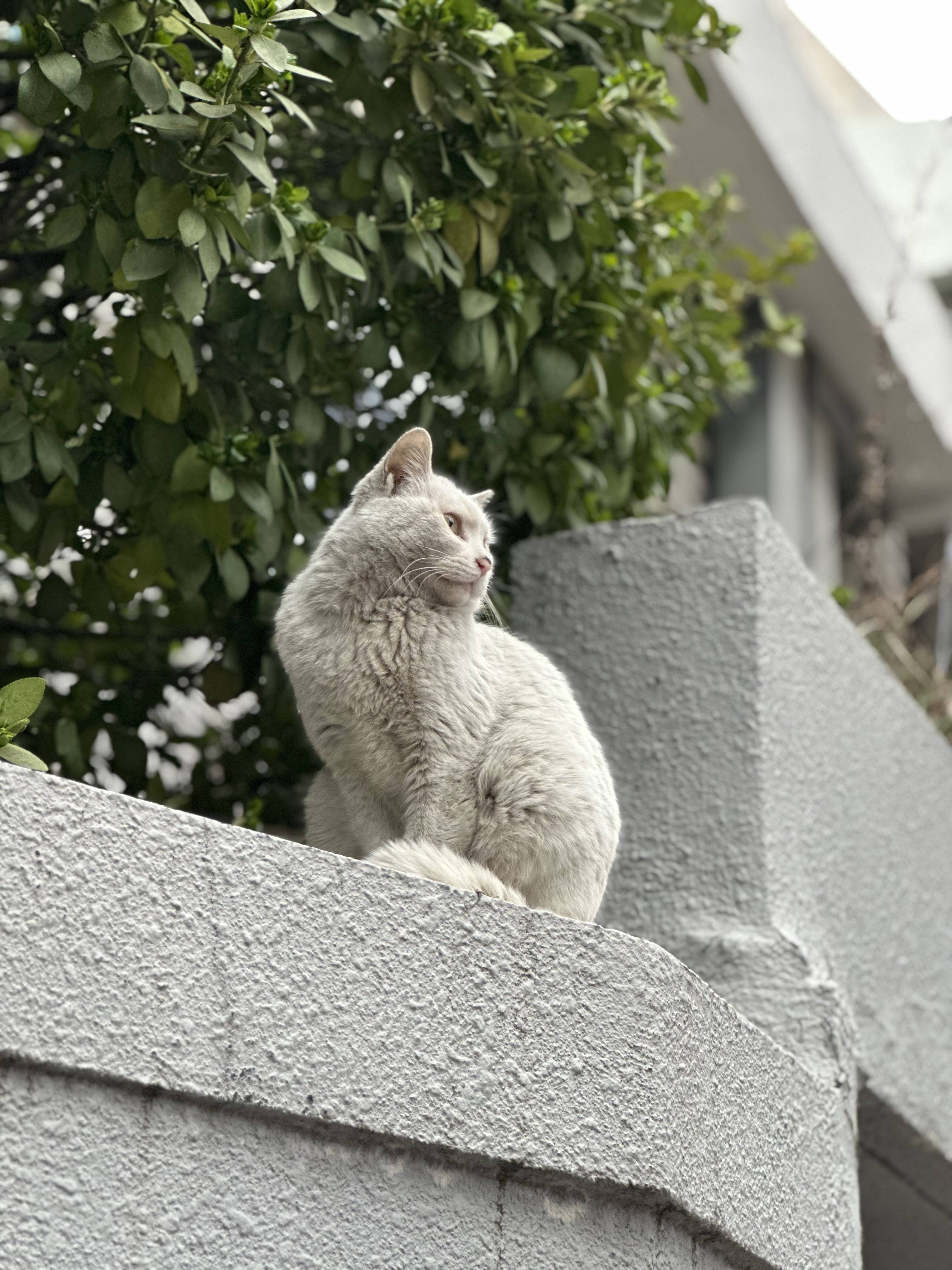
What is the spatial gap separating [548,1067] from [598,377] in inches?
58.7

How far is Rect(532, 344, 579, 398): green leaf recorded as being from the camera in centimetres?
279

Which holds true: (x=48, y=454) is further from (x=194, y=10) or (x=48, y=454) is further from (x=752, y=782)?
(x=752, y=782)

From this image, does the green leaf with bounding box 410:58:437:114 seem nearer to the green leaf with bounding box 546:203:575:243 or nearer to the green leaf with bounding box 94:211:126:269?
the green leaf with bounding box 546:203:575:243

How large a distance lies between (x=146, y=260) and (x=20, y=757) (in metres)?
0.82

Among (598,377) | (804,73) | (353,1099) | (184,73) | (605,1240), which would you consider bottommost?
(605,1240)

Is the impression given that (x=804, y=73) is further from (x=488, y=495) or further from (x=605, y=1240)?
(x=605, y=1240)

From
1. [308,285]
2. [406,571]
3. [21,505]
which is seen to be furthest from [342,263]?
[21,505]

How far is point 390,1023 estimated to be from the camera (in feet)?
6.01

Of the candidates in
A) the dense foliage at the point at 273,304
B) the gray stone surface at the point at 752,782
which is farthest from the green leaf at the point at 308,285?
the gray stone surface at the point at 752,782

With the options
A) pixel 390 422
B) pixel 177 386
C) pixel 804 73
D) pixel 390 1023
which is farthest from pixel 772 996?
pixel 804 73

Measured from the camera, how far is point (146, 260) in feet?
7.02

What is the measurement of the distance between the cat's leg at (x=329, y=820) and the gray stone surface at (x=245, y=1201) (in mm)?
570

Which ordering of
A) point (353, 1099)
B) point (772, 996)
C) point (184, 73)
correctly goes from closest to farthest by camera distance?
point (353, 1099) → point (184, 73) → point (772, 996)

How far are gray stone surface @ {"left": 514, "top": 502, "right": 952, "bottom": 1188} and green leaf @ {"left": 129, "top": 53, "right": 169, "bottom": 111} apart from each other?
1.42 metres
